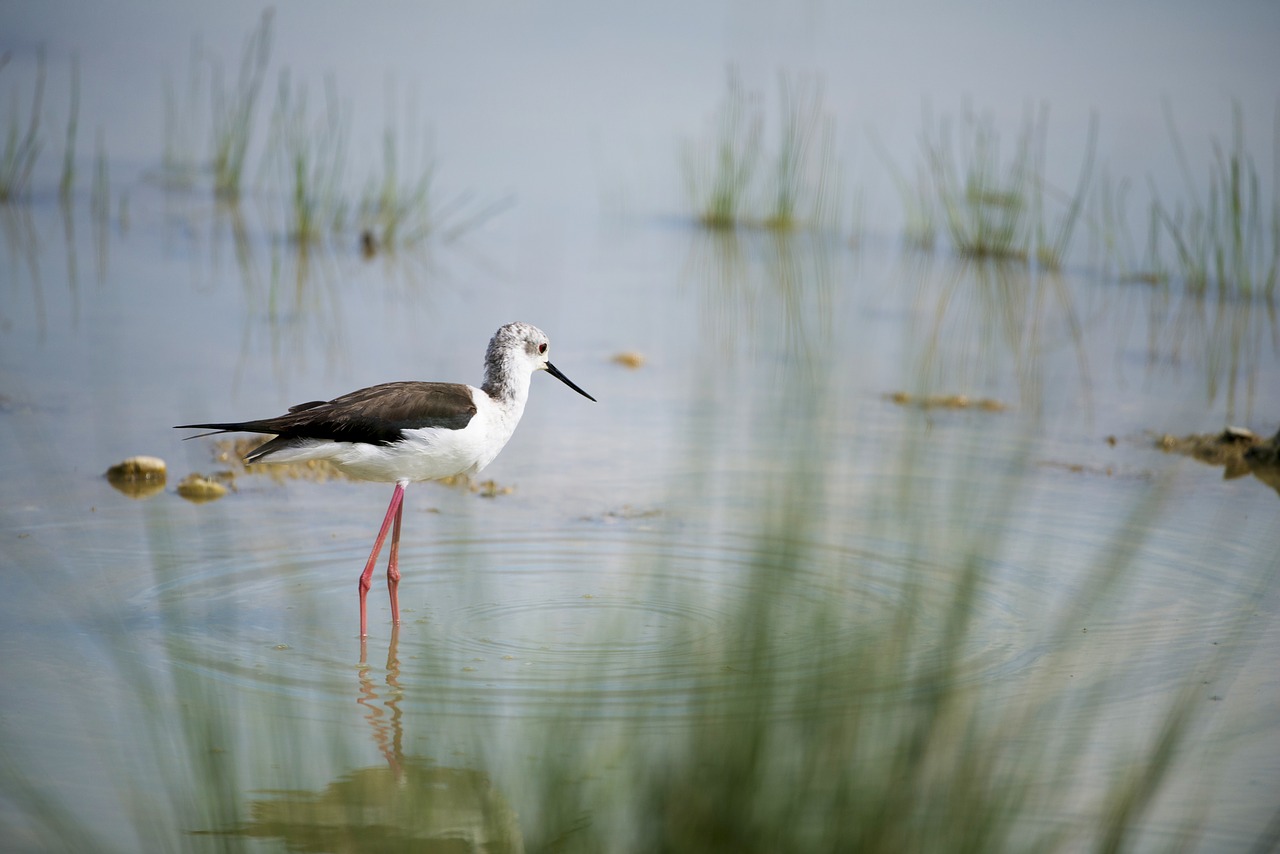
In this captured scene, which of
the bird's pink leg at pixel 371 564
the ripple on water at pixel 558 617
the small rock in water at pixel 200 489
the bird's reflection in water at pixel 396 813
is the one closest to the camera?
the bird's reflection in water at pixel 396 813

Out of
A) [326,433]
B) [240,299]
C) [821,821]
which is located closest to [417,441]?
[326,433]

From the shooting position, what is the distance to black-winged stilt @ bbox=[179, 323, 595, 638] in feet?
14.3

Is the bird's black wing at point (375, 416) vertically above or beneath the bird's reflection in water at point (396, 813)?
above

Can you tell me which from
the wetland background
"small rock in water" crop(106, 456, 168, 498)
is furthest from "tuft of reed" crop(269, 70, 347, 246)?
"small rock in water" crop(106, 456, 168, 498)

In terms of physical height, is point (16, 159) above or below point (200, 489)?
above

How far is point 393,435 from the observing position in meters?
4.39

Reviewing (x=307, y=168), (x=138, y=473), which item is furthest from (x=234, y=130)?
(x=138, y=473)

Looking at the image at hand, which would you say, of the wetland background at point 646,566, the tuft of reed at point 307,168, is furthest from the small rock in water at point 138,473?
the tuft of reed at point 307,168

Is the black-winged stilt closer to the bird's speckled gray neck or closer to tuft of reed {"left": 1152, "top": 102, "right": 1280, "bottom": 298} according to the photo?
the bird's speckled gray neck

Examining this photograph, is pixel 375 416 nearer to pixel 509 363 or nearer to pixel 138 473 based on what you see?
pixel 509 363

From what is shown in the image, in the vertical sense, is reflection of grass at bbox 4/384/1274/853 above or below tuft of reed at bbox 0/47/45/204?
below

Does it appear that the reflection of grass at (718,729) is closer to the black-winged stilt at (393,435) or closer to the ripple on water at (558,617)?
the ripple on water at (558,617)

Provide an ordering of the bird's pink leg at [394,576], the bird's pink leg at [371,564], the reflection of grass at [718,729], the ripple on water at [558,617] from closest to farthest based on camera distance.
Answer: the reflection of grass at [718,729], the ripple on water at [558,617], the bird's pink leg at [371,564], the bird's pink leg at [394,576]

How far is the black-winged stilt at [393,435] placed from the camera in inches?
172
